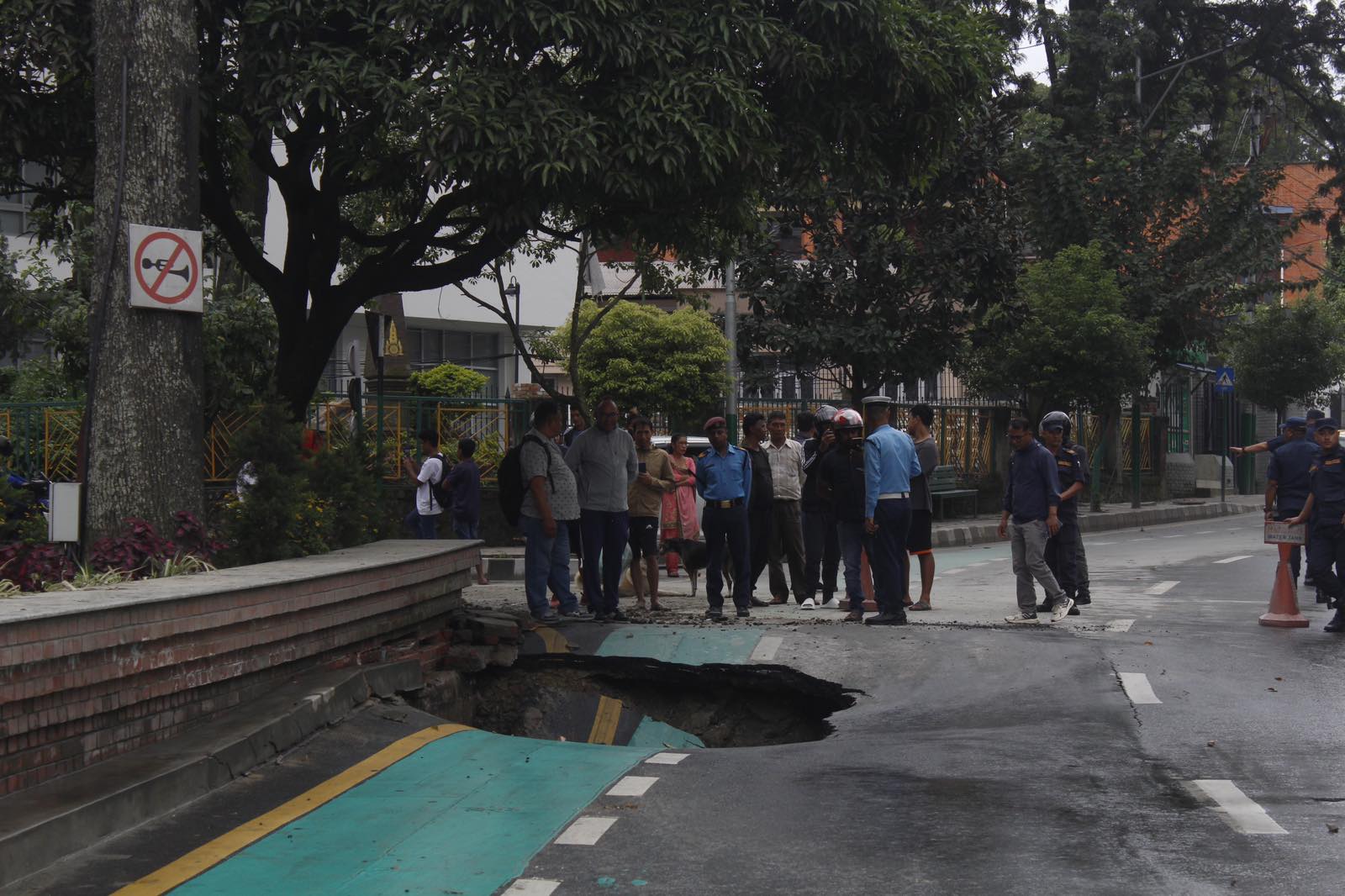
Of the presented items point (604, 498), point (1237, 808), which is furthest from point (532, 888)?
point (604, 498)

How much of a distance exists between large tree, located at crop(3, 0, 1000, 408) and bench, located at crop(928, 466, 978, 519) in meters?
14.1

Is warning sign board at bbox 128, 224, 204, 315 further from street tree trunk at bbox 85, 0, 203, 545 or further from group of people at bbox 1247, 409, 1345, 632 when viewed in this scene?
group of people at bbox 1247, 409, 1345, 632

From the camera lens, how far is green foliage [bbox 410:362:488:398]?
28703 millimetres

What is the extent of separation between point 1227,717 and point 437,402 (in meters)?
14.8

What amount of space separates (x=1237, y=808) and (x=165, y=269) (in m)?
6.73

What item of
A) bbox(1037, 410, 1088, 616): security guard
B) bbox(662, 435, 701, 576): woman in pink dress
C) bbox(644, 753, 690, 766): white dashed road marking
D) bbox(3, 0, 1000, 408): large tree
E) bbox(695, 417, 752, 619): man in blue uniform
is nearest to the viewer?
bbox(644, 753, 690, 766): white dashed road marking

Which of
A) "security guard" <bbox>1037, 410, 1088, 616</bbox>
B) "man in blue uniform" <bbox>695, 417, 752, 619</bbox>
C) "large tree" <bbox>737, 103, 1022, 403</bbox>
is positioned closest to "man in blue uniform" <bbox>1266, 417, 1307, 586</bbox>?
"security guard" <bbox>1037, 410, 1088, 616</bbox>

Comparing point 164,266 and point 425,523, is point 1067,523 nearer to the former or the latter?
point 425,523

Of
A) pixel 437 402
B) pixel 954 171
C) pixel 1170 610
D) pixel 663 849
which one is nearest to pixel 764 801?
pixel 663 849

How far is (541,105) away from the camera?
1152cm

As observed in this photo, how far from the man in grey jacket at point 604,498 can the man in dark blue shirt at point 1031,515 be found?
3282 millimetres

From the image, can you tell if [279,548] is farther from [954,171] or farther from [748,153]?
[954,171]

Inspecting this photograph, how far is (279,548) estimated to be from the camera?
31.7 feet

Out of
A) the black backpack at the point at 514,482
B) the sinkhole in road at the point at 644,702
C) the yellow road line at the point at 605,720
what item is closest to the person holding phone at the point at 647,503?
the black backpack at the point at 514,482
